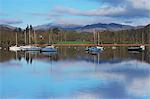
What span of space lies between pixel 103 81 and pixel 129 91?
2.68 m

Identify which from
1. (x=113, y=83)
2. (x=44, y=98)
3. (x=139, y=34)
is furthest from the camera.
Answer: (x=139, y=34)

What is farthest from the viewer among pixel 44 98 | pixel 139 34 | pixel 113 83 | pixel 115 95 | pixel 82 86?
pixel 139 34

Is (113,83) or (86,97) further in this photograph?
(113,83)

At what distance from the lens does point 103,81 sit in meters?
14.1

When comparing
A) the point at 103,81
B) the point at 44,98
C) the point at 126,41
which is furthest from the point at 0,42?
the point at 44,98

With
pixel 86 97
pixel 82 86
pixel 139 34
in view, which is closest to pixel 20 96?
pixel 86 97

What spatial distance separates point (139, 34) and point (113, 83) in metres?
57.7

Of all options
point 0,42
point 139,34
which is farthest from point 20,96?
point 139,34

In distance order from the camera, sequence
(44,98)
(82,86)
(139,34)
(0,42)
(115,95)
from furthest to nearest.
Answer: (139,34), (0,42), (82,86), (115,95), (44,98)

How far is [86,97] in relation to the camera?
33.6ft

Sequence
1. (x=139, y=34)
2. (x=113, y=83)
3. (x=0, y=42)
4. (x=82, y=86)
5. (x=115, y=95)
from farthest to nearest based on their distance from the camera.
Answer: (x=139, y=34)
(x=0, y=42)
(x=113, y=83)
(x=82, y=86)
(x=115, y=95)

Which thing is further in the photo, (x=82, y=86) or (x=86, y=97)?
(x=82, y=86)

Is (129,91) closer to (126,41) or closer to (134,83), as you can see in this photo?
(134,83)

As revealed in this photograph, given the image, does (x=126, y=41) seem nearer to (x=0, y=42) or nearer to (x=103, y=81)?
(x=0, y=42)
